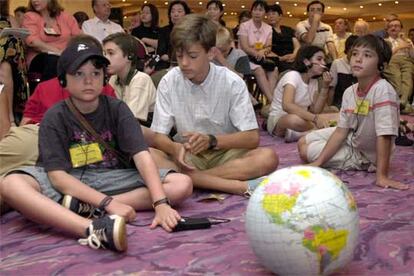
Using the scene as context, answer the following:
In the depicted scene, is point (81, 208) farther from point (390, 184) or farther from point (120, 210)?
point (390, 184)

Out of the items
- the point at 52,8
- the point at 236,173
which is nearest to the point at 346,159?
the point at 236,173

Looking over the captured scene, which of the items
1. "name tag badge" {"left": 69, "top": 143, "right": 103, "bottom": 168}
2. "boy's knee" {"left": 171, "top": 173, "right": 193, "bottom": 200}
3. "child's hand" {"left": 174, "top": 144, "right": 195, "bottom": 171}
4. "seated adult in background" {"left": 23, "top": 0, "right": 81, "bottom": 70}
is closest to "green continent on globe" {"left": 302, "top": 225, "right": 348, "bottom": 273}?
"boy's knee" {"left": 171, "top": 173, "right": 193, "bottom": 200}

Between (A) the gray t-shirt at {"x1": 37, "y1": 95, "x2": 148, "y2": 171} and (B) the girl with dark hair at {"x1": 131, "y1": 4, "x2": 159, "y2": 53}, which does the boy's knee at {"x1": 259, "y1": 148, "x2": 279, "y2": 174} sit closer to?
(A) the gray t-shirt at {"x1": 37, "y1": 95, "x2": 148, "y2": 171}

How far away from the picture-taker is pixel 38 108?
308cm

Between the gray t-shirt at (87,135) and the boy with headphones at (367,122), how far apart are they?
5.07 ft

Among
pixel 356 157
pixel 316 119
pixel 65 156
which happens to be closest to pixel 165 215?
pixel 65 156

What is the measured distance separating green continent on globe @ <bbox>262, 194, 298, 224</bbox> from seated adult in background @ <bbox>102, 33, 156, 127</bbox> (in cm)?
197

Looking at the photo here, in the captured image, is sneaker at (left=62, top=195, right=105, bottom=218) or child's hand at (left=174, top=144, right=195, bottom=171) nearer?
sneaker at (left=62, top=195, right=105, bottom=218)

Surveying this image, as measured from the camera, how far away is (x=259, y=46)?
Result: 729 cm

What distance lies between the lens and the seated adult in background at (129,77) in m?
3.47

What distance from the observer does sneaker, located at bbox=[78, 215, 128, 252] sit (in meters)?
1.95

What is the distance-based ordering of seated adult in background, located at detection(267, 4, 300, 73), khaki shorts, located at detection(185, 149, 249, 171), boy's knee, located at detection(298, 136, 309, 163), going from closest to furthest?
khaki shorts, located at detection(185, 149, 249, 171) < boy's knee, located at detection(298, 136, 309, 163) < seated adult in background, located at detection(267, 4, 300, 73)

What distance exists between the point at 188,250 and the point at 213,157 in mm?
1133

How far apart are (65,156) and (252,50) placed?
203 inches
